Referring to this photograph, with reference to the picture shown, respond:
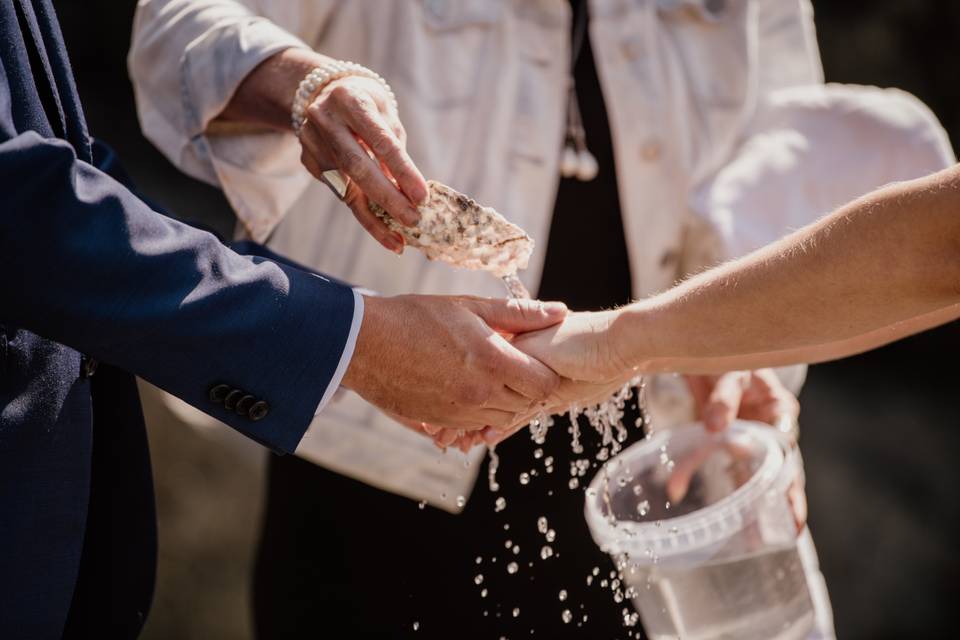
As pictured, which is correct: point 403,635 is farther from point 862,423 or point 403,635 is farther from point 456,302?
point 862,423

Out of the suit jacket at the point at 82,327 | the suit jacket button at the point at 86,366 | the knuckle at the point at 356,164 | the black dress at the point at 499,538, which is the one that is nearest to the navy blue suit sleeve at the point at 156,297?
the suit jacket at the point at 82,327

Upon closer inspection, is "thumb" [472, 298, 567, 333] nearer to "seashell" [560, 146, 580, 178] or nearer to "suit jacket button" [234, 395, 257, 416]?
"seashell" [560, 146, 580, 178]

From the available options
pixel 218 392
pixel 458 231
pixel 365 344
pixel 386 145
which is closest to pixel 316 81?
pixel 386 145

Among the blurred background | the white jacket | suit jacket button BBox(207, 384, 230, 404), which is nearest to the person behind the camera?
suit jacket button BBox(207, 384, 230, 404)

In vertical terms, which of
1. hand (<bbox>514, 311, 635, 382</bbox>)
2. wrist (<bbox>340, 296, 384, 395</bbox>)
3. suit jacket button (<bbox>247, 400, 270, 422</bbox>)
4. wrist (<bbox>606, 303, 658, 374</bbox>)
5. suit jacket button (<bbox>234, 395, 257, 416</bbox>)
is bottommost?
hand (<bbox>514, 311, 635, 382</bbox>)

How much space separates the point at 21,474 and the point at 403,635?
1.05m

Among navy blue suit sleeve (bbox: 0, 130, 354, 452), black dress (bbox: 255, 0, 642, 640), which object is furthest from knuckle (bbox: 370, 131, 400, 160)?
black dress (bbox: 255, 0, 642, 640)

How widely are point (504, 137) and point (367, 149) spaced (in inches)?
16.6

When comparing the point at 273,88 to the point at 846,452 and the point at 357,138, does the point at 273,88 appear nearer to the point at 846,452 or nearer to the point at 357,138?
the point at 357,138

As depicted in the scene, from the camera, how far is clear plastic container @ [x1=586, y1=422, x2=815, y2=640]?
1753mm

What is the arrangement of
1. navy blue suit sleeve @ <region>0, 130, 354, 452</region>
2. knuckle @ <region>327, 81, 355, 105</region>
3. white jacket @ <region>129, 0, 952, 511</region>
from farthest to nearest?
1. white jacket @ <region>129, 0, 952, 511</region>
2. knuckle @ <region>327, 81, 355, 105</region>
3. navy blue suit sleeve @ <region>0, 130, 354, 452</region>

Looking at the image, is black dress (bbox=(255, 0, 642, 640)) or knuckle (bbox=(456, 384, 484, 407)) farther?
black dress (bbox=(255, 0, 642, 640))

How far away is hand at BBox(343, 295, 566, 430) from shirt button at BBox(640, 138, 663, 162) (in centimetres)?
45

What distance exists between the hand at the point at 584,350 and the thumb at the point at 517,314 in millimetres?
22
